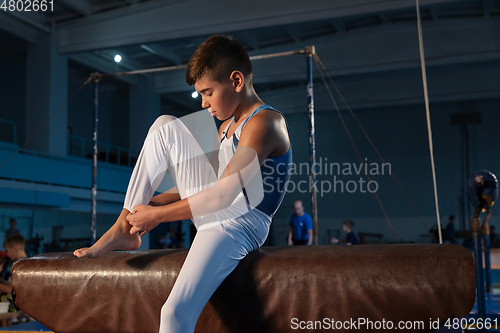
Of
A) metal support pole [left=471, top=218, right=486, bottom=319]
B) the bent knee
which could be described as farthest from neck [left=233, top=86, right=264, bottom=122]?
metal support pole [left=471, top=218, right=486, bottom=319]

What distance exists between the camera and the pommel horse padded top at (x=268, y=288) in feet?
3.75

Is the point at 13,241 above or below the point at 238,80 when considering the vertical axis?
below

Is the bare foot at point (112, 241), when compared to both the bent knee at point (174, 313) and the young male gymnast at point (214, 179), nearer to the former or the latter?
the young male gymnast at point (214, 179)

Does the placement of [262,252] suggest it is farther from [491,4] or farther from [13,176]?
[491,4]

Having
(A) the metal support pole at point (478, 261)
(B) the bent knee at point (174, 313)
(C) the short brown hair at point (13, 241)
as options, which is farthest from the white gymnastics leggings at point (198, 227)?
(C) the short brown hair at point (13, 241)

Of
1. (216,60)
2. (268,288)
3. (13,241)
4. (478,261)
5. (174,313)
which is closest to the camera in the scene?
(174,313)

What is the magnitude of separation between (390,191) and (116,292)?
12.3m

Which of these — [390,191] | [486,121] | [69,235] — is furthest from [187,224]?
[486,121]

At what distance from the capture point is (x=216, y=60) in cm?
135

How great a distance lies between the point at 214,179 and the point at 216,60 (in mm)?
385

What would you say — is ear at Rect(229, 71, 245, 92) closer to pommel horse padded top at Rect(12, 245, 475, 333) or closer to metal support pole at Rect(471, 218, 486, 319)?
pommel horse padded top at Rect(12, 245, 475, 333)

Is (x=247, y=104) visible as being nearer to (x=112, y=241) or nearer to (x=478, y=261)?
(x=112, y=241)

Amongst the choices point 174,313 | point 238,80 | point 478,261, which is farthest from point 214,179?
point 478,261

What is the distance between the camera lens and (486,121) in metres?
12.2
